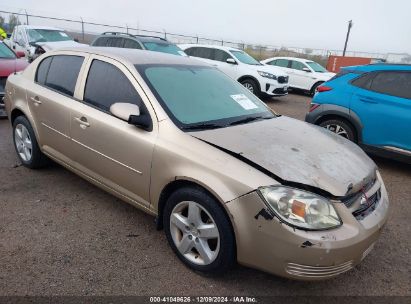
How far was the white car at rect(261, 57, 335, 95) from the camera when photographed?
14031 mm

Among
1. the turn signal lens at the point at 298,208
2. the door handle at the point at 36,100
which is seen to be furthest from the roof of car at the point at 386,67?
the door handle at the point at 36,100

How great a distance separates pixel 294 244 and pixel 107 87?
7.33 ft

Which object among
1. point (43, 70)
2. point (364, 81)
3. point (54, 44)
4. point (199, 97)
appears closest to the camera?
point (199, 97)

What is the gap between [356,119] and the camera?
552 cm

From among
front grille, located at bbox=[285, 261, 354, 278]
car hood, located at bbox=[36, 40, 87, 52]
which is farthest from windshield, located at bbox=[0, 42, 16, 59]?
front grille, located at bbox=[285, 261, 354, 278]

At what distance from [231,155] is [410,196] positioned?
3.18m

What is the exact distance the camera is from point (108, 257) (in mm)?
2947

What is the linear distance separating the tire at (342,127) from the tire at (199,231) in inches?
149

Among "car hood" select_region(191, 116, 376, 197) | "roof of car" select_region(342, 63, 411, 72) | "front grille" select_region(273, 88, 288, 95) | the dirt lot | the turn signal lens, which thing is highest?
"roof of car" select_region(342, 63, 411, 72)

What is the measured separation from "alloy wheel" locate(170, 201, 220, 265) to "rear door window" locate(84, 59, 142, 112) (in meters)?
1.00

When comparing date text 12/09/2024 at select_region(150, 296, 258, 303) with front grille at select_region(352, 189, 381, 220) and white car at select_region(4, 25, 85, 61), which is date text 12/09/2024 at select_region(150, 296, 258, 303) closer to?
front grille at select_region(352, 189, 381, 220)

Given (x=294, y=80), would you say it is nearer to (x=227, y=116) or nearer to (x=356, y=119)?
(x=356, y=119)

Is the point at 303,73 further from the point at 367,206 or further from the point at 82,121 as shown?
the point at 367,206

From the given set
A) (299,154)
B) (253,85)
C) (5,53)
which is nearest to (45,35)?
(5,53)
